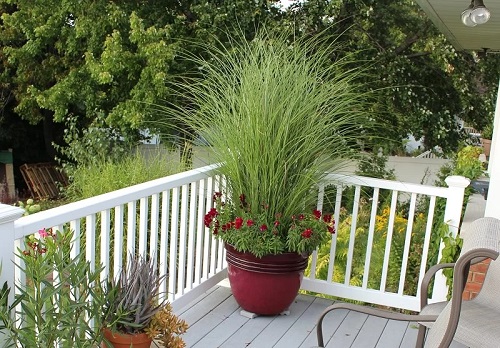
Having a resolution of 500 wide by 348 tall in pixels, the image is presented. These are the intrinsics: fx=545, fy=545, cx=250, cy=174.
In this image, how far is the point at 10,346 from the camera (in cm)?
186

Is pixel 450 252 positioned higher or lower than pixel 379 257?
higher

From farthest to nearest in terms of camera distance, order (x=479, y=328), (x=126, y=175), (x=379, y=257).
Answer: (x=126, y=175) → (x=379, y=257) → (x=479, y=328)

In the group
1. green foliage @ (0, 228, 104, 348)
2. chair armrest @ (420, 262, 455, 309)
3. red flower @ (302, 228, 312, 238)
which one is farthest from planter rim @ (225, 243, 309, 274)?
green foliage @ (0, 228, 104, 348)

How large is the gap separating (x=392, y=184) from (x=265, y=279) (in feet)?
3.23

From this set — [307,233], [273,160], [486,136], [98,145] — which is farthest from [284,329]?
[486,136]

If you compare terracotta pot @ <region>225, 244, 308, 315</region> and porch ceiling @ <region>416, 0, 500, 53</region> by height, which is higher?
porch ceiling @ <region>416, 0, 500, 53</region>

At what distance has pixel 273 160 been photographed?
3025 mm

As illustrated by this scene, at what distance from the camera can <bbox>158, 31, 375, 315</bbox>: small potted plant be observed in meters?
3.05

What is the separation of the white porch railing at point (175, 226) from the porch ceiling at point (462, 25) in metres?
2.10

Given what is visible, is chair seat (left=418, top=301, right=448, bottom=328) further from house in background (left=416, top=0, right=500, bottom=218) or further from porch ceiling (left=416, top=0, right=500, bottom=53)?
porch ceiling (left=416, top=0, right=500, bottom=53)

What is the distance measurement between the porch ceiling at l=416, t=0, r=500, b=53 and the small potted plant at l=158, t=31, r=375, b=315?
2.06 meters

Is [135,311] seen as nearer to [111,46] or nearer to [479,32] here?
[479,32]

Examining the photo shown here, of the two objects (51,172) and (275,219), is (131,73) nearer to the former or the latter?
(51,172)

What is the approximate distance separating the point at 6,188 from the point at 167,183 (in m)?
10.1
